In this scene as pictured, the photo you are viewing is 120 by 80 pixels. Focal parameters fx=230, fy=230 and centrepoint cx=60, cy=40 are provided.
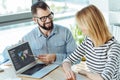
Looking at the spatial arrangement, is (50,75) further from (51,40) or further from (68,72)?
(51,40)

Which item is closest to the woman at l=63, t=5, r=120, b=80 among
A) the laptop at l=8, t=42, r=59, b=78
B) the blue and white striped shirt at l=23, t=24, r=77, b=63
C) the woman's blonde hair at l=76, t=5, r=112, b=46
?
the woman's blonde hair at l=76, t=5, r=112, b=46

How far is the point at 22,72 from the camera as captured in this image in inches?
71.6

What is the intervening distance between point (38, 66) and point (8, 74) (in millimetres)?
252

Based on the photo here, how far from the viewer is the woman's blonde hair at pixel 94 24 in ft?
5.57

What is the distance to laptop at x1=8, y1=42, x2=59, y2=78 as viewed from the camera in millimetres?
1773

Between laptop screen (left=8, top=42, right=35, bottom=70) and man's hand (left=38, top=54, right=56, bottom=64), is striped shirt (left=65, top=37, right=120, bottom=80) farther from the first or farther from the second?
laptop screen (left=8, top=42, right=35, bottom=70)

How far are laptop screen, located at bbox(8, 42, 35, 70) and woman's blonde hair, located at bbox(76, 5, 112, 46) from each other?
505 millimetres

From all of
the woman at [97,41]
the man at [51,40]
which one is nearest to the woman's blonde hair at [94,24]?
the woman at [97,41]

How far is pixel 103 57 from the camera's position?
173 cm

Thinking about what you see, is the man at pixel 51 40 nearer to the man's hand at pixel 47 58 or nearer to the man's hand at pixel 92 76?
the man's hand at pixel 47 58

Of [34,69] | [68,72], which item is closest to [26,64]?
[34,69]

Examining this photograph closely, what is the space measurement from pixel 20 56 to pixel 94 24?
0.64 metres

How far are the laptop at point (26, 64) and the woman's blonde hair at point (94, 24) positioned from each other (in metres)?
0.43

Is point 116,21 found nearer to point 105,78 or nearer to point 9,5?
point 9,5
